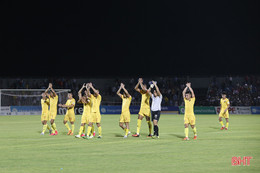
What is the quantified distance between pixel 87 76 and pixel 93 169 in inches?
2185

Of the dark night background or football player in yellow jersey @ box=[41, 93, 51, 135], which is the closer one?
football player in yellow jersey @ box=[41, 93, 51, 135]

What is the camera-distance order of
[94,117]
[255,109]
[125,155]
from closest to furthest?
[125,155] < [94,117] < [255,109]

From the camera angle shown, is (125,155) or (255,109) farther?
(255,109)

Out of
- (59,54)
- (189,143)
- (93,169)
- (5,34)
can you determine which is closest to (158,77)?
(59,54)

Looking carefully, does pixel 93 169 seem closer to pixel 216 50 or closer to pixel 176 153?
pixel 176 153

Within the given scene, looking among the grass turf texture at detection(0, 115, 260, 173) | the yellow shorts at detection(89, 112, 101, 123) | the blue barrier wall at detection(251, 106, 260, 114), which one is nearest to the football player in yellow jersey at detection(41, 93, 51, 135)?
the grass turf texture at detection(0, 115, 260, 173)

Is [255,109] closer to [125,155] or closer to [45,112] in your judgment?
[45,112]

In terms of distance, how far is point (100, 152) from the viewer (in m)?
15.7

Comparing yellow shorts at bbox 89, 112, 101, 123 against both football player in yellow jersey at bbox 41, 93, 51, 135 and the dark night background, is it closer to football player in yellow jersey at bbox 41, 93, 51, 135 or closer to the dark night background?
football player in yellow jersey at bbox 41, 93, 51, 135

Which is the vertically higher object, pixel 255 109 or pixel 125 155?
pixel 255 109

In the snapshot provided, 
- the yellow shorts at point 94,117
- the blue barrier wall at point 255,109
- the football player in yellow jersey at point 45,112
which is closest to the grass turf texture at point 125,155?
the yellow shorts at point 94,117

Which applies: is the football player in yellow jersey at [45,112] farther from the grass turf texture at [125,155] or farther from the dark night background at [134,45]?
the dark night background at [134,45]

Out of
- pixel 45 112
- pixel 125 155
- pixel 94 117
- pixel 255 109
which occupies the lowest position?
pixel 125 155

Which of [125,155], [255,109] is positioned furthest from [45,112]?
[255,109]
